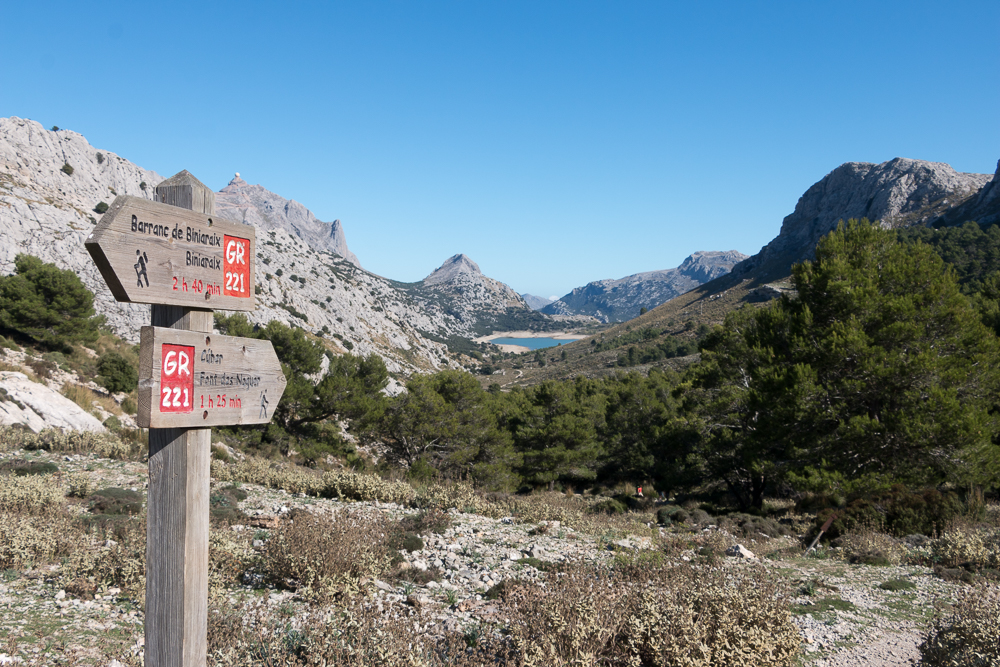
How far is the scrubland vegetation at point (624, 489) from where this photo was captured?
13.2 ft

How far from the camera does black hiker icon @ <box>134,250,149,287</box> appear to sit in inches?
86.8

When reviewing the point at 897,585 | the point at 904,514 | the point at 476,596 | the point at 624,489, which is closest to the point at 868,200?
the point at 624,489

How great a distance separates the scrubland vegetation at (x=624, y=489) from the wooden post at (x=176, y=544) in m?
1.24

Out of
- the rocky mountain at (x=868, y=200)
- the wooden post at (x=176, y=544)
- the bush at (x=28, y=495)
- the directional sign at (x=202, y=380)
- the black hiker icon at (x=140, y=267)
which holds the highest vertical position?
the rocky mountain at (x=868, y=200)

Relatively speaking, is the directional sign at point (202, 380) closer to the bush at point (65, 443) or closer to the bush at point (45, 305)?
the bush at point (65, 443)

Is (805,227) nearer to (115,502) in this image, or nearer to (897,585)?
(897,585)

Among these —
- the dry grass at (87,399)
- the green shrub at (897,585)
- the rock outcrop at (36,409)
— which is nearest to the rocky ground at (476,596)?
the green shrub at (897,585)

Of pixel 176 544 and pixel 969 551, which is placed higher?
pixel 176 544

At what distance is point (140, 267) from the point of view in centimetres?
222

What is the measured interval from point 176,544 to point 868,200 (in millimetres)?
140213

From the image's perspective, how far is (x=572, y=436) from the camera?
27.0 meters

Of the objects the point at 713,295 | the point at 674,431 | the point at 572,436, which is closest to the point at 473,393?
the point at 572,436

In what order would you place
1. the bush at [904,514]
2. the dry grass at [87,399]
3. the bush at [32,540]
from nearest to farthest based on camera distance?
1. the bush at [32,540]
2. the bush at [904,514]
3. the dry grass at [87,399]

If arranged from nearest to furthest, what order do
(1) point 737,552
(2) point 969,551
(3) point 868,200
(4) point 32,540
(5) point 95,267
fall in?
(4) point 32,540
(2) point 969,551
(1) point 737,552
(5) point 95,267
(3) point 868,200
